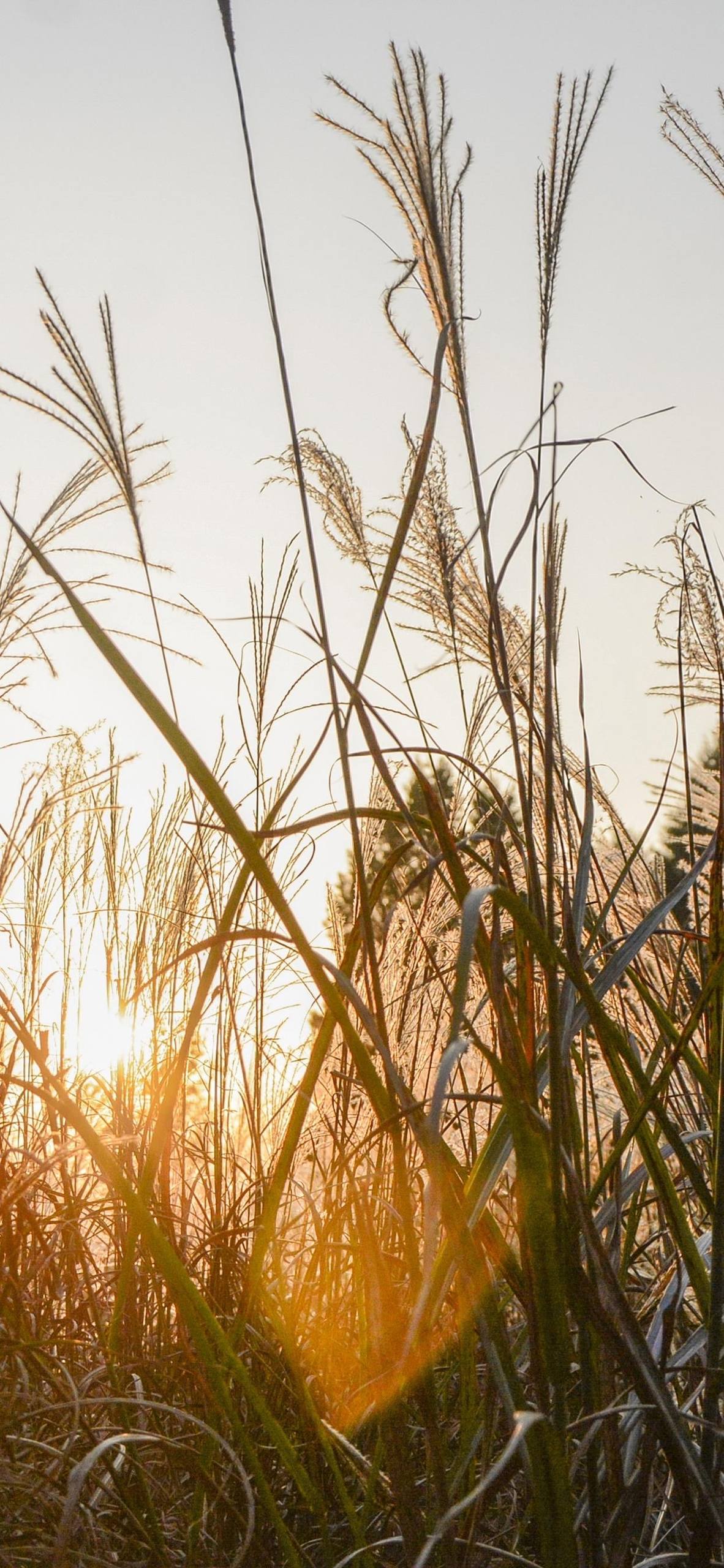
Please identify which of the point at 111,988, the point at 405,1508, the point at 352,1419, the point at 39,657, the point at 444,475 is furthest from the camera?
the point at 111,988

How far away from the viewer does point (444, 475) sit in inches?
58.7

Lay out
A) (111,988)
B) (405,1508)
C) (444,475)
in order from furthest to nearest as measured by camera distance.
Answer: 1. (111,988)
2. (444,475)
3. (405,1508)

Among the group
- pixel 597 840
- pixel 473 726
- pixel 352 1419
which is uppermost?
pixel 473 726

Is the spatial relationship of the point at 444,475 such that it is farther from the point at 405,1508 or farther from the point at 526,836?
the point at 405,1508

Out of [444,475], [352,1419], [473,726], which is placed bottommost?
[352,1419]

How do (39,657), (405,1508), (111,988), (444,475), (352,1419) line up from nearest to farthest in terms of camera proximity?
(405,1508) < (352,1419) < (444,475) < (39,657) < (111,988)

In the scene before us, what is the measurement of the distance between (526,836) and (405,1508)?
37 cm

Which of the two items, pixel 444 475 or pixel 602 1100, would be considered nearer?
pixel 444 475

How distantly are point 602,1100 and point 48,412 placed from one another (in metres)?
2.04

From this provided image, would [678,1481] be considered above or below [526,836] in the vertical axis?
below

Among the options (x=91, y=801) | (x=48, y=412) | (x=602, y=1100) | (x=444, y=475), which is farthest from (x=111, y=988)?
(x=48, y=412)

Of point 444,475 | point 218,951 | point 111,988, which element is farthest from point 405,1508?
point 111,988

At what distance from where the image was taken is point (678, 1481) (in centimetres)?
60

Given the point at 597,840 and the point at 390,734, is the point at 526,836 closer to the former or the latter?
the point at 390,734
